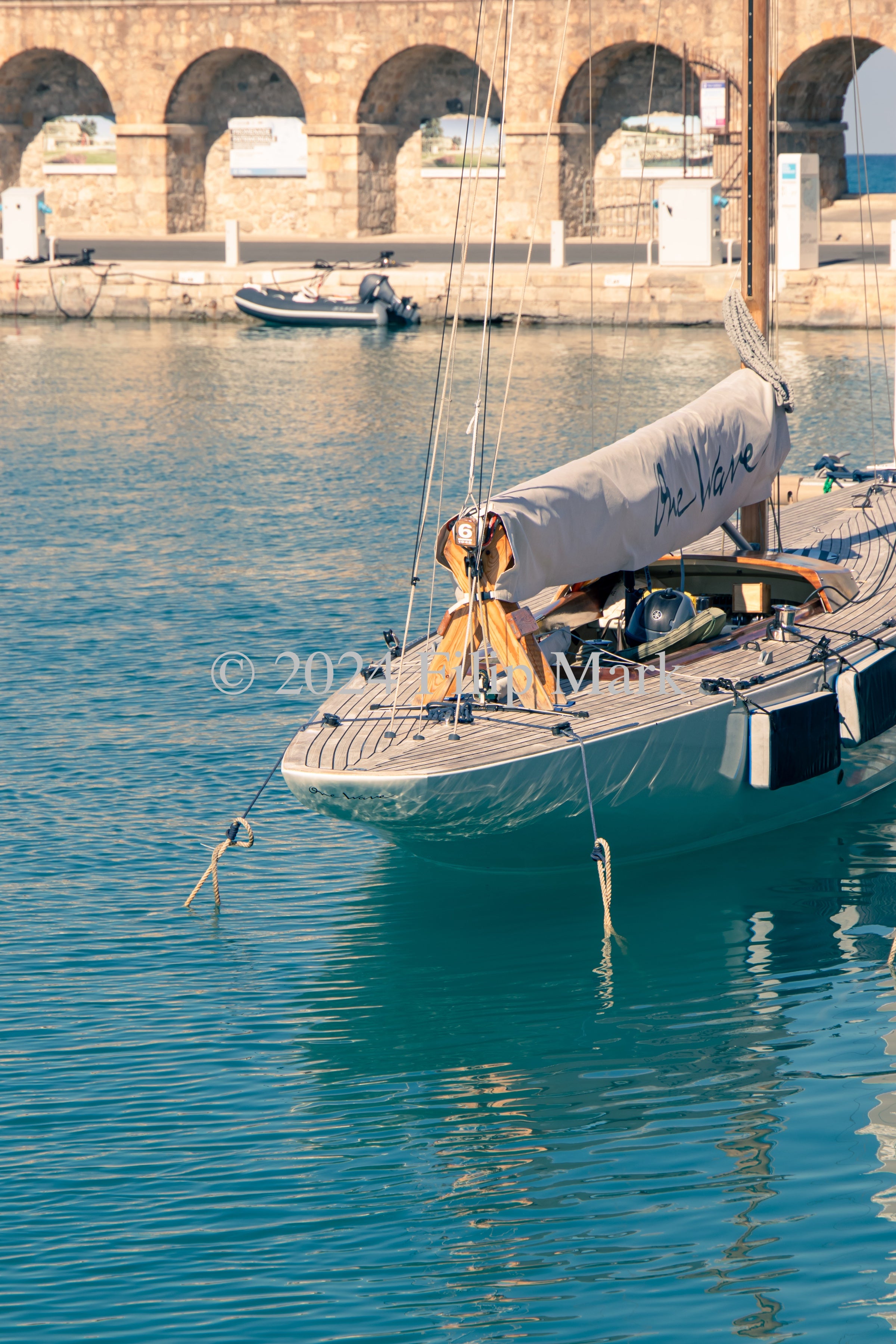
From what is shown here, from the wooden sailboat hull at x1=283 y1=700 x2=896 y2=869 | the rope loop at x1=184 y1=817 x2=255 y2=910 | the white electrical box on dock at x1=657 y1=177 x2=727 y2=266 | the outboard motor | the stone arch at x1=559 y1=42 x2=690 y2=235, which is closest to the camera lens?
the wooden sailboat hull at x1=283 y1=700 x2=896 y2=869

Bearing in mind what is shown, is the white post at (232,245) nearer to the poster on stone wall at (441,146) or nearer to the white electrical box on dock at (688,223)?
the poster on stone wall at (441,146)

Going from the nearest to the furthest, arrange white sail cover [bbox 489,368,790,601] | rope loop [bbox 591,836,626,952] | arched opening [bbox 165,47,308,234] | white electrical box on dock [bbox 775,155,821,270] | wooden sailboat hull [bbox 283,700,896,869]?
1. wooden sailboat hull [bbox 283,700,896,869]
2. rope loop [bbox 591,836,626,952]
3. white sail cover [bbox 489,368,790,601]
4. white electrical box on dock [bbox 775,155,821,270]
5. arched opening [bbox 165,47,308,234]

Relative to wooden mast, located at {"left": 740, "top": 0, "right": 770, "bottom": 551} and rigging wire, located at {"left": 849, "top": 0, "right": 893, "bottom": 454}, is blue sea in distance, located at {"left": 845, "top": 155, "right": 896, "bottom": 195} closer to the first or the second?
rigging wire, located at {"left": 849, "top": 0, "right": 893, "bottom": 454}

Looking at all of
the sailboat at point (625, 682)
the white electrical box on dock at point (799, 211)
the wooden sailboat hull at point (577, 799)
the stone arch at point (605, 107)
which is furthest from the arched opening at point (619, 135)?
the wooden sailboat hull at point (577, 799)

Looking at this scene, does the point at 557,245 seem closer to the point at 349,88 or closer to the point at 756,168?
the point at 349,88

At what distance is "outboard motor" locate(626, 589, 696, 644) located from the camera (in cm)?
1009

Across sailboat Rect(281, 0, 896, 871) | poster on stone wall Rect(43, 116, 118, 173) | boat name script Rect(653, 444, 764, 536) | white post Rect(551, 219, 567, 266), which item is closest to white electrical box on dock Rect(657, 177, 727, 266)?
white post Rect(551, 219, 567, 266)

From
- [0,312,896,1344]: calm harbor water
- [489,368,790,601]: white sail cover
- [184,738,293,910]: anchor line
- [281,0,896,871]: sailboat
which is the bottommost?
[0,312,896,1344]: calm harbor water

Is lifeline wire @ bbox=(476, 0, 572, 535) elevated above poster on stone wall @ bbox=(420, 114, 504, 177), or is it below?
below

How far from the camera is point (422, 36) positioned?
38.6 meters

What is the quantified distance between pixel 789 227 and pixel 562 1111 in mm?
26783

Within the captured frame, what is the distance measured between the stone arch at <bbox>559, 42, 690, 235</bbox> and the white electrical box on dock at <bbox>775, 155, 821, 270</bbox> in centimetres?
705

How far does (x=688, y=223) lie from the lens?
3275cm

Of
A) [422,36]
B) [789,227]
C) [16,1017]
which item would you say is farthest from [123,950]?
[422,36]
